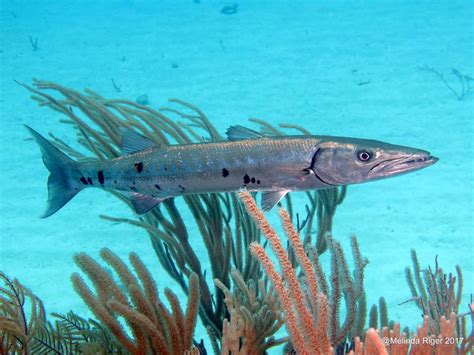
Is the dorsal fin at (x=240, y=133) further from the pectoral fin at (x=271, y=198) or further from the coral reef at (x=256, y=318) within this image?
the coral reef at (x=256, y=318)

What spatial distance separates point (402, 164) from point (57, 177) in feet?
8.86

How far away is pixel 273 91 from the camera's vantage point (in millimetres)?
14938

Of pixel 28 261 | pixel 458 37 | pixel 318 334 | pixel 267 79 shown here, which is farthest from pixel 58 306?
pixel 458 37

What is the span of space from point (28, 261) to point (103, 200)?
7.16 ft

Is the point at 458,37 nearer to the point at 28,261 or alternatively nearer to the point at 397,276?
the point at 397,276

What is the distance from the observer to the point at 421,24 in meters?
20.3

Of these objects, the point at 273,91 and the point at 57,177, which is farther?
the point at 273,91

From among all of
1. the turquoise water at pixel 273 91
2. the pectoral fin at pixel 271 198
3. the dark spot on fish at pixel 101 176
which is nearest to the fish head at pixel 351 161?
the pectoral fin at pixel 271 198

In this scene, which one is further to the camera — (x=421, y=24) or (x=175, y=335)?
(x=421, y=24)

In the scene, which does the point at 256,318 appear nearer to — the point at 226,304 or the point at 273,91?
the point at 226,304

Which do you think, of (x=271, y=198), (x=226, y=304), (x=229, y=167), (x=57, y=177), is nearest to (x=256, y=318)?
(x=226, y=304)

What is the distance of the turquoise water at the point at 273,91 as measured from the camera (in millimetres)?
7289

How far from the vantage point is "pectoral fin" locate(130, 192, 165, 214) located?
12.8 feet

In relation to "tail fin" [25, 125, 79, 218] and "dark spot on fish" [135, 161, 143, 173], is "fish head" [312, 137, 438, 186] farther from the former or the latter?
"tail fin" [25, 125, 79, 218]
